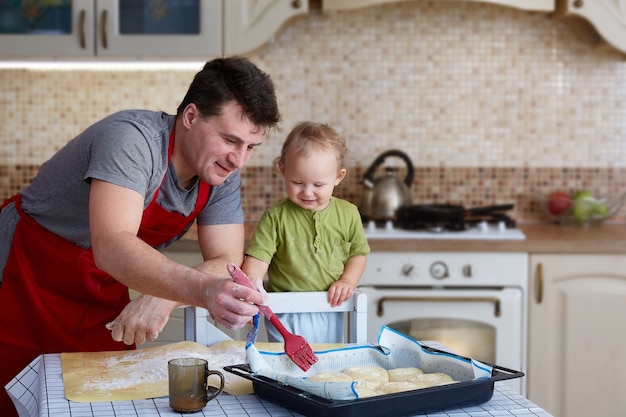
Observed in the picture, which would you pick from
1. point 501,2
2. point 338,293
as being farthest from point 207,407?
point 501,2

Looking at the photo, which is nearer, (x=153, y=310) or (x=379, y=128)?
(x=153, y=310)

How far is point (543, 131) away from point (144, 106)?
1551mm

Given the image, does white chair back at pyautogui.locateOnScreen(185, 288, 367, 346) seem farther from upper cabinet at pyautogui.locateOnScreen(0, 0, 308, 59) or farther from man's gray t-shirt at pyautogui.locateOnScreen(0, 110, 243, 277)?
upper cabinet at pyautogui.locateOnScreen(0, 0, 308, 59)

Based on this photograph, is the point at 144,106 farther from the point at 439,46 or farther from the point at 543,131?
the point at 543,131

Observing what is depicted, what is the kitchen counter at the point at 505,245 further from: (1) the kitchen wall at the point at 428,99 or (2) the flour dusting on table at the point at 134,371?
(2) the flour dusting on table at the point at 134,371

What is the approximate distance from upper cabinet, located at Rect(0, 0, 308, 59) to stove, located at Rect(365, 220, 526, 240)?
2.55ft

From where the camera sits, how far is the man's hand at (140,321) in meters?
1.69

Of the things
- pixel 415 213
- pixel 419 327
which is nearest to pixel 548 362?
pixel 419 327

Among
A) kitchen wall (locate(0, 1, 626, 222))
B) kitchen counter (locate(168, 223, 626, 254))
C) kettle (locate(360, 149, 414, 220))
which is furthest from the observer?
kitchen wall (locate(0, 1, 626, 222))

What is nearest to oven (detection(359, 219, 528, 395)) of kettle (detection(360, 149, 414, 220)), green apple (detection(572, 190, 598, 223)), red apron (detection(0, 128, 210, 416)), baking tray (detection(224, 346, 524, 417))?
kettle (detection(360, 149, 414, 220))

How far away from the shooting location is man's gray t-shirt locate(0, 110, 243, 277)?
5.39ft

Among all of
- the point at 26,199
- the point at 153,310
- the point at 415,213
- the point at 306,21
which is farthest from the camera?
the point at 306,21

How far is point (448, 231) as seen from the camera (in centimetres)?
309

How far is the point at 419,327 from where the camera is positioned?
2.93 metres
